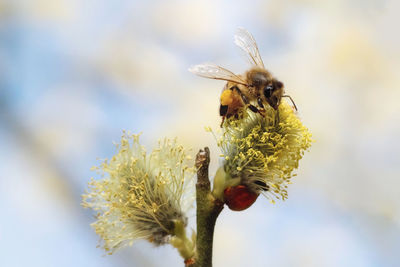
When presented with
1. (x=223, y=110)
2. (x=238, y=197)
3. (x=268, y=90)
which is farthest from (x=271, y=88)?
(x=238, y=197)

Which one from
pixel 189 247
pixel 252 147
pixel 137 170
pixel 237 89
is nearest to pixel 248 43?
pixel 237 89

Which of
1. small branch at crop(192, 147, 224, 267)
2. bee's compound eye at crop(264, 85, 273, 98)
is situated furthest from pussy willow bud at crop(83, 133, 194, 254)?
bee's compound eye at crop(264, 85, 273, 98)

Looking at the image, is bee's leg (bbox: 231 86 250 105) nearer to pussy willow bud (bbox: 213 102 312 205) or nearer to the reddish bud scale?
pussy willow bud (bbox: 213 102 312 205)

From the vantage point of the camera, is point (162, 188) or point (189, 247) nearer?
point (189, 247)

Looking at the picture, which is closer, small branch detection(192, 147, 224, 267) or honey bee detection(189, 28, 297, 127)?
small branch detection(192, 147, 224, 267)

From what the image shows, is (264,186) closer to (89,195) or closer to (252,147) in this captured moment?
(252,147)

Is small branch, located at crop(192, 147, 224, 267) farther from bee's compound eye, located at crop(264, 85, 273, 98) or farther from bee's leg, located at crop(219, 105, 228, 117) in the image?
bee's compound eye, located at crop(264, 85, 273, 98)

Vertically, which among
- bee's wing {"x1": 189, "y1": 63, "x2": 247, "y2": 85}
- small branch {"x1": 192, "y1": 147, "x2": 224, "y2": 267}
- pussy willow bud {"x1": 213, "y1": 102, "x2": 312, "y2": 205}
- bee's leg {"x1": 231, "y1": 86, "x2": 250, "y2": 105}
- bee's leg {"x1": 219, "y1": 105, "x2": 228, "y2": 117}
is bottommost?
small branch {"x1": 192, "y1": 147, "x2": 224, "y2": 267}

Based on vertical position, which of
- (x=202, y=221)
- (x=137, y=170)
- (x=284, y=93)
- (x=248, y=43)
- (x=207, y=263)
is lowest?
(x=207, y=263)

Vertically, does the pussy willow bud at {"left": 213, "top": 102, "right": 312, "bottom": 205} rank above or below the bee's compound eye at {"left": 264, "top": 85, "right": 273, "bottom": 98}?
below
